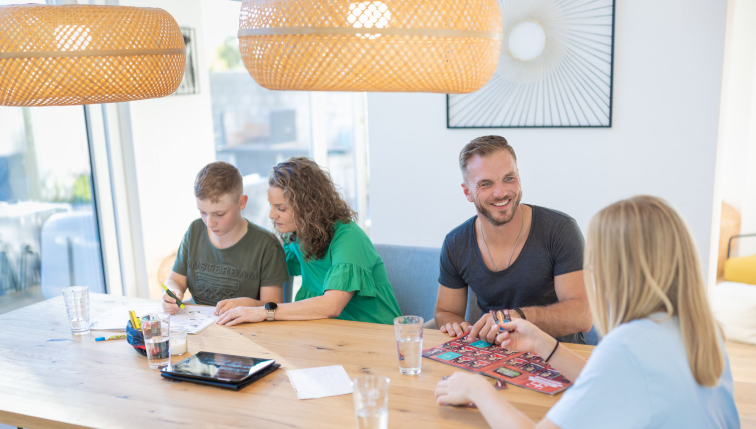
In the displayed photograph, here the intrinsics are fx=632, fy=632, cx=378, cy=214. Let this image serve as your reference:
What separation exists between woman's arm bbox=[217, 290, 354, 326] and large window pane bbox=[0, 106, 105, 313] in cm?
170

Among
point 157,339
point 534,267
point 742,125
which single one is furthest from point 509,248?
point 742,125

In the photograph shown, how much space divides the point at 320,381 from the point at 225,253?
3.27 ft

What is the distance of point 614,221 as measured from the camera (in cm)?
113

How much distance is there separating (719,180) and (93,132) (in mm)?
3281

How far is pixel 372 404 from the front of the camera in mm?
1233

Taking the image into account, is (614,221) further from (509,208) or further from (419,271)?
(419,271)

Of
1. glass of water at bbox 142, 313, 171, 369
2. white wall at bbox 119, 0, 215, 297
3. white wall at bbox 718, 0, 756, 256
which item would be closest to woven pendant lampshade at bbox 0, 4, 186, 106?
glass of water at bbox 142, 313, 171, 369

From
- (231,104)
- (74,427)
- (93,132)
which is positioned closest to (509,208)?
(74,427)

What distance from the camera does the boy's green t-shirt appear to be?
2344 mm

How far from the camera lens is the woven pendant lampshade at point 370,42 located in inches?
45.4

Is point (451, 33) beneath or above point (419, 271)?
above

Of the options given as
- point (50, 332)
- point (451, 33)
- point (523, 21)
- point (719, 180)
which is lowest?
point (50, 332)

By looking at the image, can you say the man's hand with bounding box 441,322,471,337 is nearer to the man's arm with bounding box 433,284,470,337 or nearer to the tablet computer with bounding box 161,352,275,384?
the man's arm with bounding box 433,284,470,337

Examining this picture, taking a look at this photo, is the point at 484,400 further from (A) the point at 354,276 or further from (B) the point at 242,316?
(B) the point at 242,316
